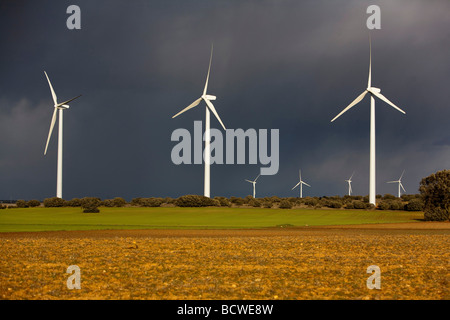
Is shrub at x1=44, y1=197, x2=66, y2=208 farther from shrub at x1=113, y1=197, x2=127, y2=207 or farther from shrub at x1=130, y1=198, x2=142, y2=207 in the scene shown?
shrub at x1=130, y1=198, x2=142, y2=207

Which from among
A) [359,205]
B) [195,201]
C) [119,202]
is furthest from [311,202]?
[119,202]

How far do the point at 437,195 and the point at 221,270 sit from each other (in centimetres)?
5483

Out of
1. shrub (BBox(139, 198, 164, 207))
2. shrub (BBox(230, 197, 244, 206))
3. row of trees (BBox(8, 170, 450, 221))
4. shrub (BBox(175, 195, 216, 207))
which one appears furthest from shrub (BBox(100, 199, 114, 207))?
shrub (BBox(230, 197, 244, 206))

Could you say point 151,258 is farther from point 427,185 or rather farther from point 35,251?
point 427,185

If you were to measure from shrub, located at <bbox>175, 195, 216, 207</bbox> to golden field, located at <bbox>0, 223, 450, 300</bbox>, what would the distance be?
6700 cm

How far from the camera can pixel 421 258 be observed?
77.4 feet

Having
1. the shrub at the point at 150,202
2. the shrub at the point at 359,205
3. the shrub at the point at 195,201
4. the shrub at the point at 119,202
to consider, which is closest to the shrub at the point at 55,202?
the shrub at the point at 119,202

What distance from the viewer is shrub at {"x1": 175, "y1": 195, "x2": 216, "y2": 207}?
97.2 metres

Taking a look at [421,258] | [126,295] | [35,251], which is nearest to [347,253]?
[421,258]

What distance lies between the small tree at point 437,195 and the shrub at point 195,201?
143 feet

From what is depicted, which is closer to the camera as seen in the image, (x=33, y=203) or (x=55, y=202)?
(x=55, y=202)

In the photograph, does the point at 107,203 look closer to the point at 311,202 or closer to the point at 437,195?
the point at 311,202

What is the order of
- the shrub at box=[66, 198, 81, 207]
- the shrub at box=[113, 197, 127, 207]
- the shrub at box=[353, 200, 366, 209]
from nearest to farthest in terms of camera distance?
the shrub at box=[353, 200, 366, 209] → the shrub at box=[66, 198, 81, 207] → the shrub at box=[113, 197, 127, 207]

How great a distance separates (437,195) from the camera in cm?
6538
